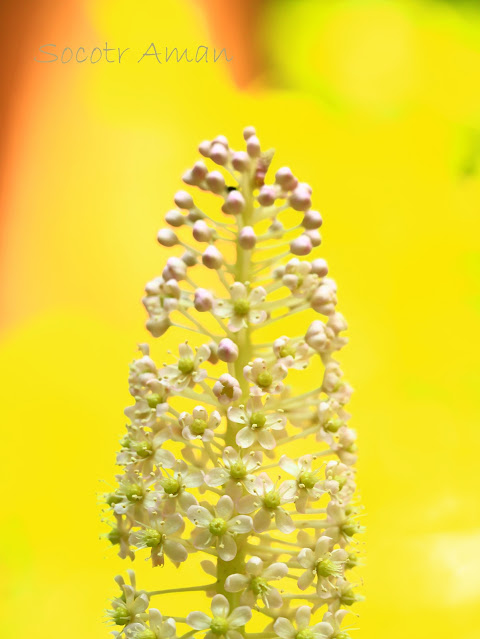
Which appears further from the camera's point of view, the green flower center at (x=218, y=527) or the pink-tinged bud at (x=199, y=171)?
the pink-tinged bud at (x=199, y=171)

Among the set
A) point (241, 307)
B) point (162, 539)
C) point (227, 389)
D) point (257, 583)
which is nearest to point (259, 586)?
point (257, 583)

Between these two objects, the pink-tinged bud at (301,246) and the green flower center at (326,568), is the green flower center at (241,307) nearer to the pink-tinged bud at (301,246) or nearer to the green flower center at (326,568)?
the pink-tinged bud at (301,246)

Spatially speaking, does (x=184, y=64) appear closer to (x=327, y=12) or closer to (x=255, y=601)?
(x=327, y=12)

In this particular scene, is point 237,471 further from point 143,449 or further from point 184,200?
point 184,200

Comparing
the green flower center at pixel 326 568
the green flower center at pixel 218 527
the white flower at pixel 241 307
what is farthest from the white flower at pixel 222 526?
the white flower at pixel 241 307

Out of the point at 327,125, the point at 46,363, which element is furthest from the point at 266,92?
the point at 46,363
